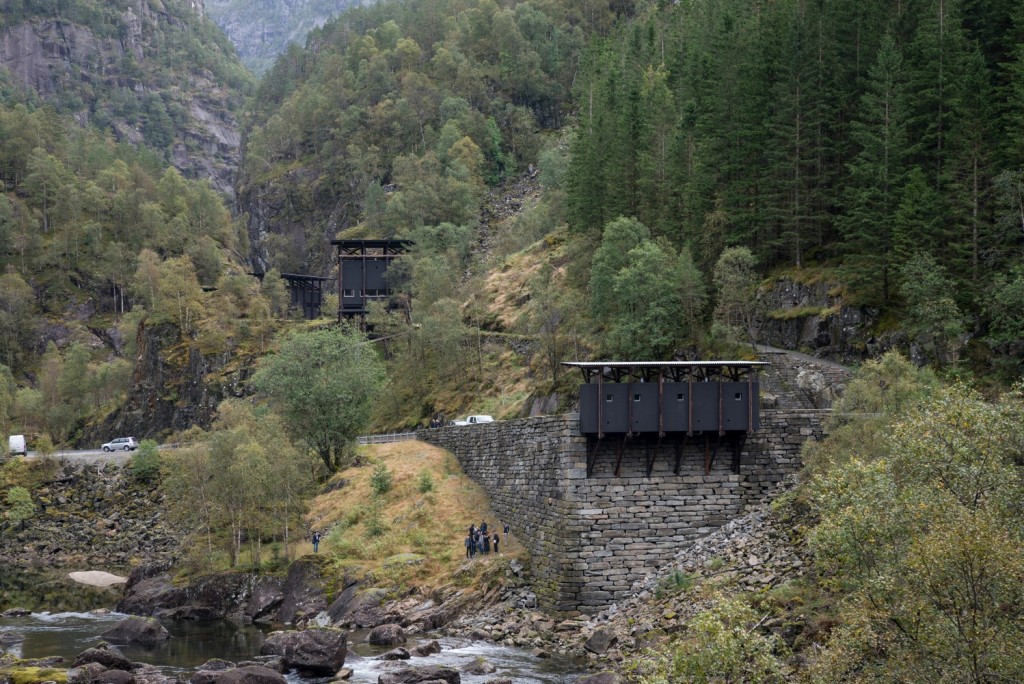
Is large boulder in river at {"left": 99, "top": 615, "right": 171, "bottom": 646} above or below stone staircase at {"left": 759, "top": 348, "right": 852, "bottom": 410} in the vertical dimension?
below

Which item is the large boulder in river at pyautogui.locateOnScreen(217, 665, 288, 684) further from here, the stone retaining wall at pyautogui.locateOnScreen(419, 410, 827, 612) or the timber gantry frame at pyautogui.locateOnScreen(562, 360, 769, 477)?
the timber gantry frame at pyautogui.locateOnScreen(562, 360, 769, 477)

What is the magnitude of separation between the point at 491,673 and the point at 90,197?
154 metres

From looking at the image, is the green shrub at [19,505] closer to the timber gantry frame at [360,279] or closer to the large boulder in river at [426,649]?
the timber gantry frame at [360,279]

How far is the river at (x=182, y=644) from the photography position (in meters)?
37.9

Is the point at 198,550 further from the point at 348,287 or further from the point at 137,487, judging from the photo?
the point at 348,287

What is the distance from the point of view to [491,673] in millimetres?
37125

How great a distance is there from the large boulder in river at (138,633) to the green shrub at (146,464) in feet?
116

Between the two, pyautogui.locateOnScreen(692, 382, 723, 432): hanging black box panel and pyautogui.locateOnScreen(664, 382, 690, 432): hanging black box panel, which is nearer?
pyautogui.locateOnScreen(664, 382, 690, 432): hanging black box panel

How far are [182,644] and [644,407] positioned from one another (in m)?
23.7

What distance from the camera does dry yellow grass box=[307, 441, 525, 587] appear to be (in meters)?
51.1

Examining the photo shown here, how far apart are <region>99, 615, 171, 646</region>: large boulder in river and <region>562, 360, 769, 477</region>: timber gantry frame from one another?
2192cm

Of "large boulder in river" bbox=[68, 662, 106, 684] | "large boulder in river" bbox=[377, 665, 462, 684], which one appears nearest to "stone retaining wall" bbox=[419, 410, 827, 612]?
"large boulder in river" bbox=[377, 665, 462, 684]

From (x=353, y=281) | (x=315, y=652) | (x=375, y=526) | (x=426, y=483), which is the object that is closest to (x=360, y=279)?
(x=353, y=281)

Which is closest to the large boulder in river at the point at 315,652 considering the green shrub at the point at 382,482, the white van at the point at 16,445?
the green shrub at the point at 382,482
